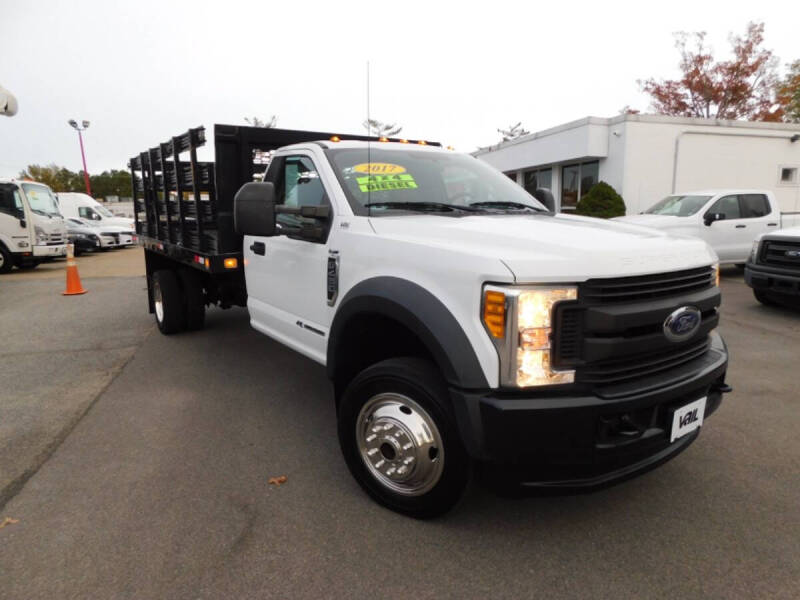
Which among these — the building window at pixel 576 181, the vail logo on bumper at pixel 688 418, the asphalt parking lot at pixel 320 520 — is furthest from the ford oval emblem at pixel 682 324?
the building window at pixel 576 181

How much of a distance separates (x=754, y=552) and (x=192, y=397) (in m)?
3.91

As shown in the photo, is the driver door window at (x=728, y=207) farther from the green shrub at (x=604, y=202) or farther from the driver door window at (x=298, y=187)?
the driver door window at (x=298, y=187)

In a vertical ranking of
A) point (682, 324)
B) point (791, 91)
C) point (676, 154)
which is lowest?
point (682, 324)

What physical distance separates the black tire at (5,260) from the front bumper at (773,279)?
644 inches

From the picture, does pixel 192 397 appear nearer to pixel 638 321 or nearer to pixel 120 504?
pixel 120 504

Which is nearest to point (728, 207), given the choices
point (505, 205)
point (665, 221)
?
point (665, 221)

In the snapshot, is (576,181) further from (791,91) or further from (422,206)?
(422,206)

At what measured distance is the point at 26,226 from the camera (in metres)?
13.8

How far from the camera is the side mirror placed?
9.98 ft

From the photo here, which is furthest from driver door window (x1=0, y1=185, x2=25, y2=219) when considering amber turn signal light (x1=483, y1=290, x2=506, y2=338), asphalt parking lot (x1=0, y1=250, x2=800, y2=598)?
amber turn signal light (x1=483, y1=290, x2=506, y2=338)

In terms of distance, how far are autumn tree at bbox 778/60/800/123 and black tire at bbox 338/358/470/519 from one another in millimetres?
32435

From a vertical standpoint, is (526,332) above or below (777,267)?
above

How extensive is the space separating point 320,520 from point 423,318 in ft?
3.89

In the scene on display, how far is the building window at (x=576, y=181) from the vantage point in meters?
19.0
